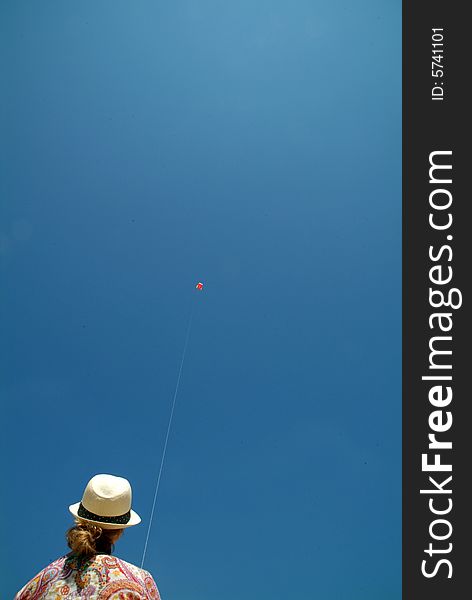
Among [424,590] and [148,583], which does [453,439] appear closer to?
[424,590]

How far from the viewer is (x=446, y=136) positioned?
5.26 m

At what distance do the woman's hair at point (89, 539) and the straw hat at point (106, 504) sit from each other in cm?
2

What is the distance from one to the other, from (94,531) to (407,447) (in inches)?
161

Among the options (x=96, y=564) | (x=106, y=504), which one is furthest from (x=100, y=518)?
(x=96, y=564)

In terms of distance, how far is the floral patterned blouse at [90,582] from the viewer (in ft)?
5.44

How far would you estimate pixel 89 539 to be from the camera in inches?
69.6

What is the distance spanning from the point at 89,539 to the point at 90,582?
0.13 metres

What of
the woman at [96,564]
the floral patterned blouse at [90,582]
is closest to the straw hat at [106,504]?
the woman at [96,564]

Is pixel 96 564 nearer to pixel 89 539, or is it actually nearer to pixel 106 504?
pixel 89 539

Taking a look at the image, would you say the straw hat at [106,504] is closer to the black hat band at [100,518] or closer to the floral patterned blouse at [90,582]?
the black hat band at [100,518]

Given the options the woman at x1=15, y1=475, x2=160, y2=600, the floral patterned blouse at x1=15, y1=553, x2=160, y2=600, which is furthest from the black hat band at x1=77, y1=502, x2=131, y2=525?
the floral patterned blouse at x1=15, y1=553, x2=160, y2=600

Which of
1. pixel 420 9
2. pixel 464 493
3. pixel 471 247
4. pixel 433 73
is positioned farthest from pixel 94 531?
pixel 420 9

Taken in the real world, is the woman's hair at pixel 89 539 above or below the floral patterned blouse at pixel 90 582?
above

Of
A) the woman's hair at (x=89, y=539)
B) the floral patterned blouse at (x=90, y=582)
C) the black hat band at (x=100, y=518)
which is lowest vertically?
the floral patterned blouse at (x=90, y=582)
